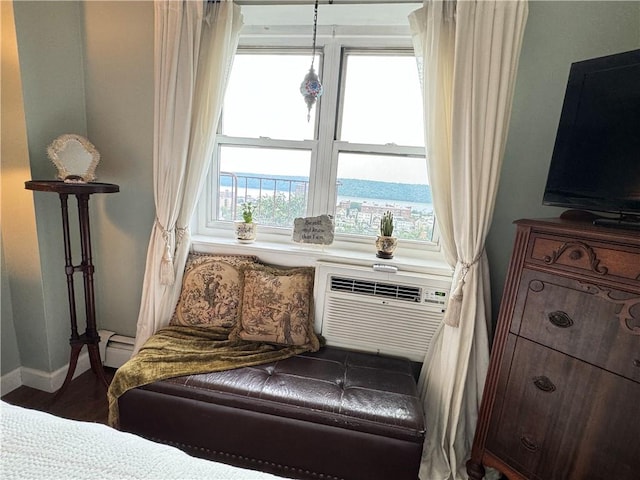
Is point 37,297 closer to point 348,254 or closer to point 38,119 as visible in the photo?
point 38,119

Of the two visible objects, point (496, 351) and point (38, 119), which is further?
point (38, 119)

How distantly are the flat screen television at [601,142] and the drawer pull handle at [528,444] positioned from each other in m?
0.84

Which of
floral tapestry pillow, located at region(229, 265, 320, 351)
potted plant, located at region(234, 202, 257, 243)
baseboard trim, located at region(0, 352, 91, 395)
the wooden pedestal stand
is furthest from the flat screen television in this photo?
baseboard trim, located at region(0, 352, 91, 395)

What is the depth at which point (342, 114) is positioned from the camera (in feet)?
6.17

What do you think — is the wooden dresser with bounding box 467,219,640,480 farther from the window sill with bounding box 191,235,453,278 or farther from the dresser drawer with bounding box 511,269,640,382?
the window sill with bounding box 191,235,453,278

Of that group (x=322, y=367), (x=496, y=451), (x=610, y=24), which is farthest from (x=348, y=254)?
(x=610, y=24)

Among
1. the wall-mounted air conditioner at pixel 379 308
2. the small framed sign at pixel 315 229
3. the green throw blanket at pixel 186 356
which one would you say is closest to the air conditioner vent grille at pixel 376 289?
the wall-mounted air conditioner at pixel 379 308

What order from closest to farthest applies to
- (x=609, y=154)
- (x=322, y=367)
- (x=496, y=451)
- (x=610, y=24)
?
(x=609, y=154), (x=496, y=451), (x=610, y=24), (x=322, y=367)

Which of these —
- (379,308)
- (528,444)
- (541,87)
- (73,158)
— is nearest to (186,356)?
(379,308)

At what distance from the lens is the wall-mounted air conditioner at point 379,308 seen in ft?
5.31

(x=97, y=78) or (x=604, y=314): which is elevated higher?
(x=97, y=78)

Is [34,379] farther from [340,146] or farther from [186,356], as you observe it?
[340,146]

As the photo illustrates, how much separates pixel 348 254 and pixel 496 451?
110cm

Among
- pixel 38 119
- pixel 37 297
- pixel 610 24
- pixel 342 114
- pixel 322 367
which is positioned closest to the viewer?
pixel 610 24
